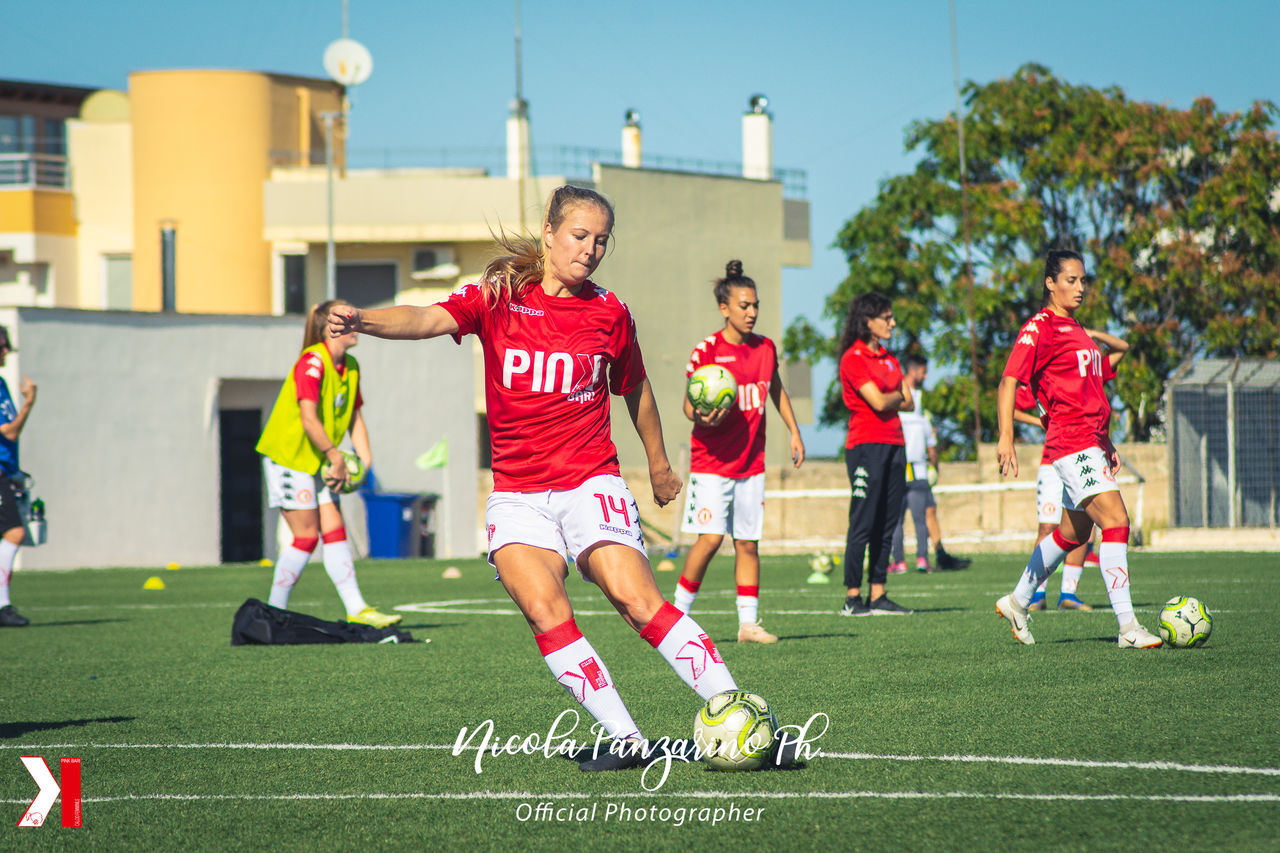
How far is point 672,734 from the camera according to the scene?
17.7 ft

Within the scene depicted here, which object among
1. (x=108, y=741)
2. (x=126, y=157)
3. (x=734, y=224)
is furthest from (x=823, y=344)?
(x=108, y=741)

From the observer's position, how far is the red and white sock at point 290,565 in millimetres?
9633

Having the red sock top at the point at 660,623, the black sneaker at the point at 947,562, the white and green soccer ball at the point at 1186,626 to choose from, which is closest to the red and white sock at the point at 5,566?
the red sock top at the point at 660,623

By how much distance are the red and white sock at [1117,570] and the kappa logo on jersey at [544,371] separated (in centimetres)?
401

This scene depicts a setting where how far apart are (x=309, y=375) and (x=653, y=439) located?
471 centimetres

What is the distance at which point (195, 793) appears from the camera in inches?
182

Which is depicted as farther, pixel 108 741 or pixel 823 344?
pixel 823 344

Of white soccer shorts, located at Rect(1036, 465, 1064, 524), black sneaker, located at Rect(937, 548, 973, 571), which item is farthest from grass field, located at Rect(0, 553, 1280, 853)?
black sneaker, located at Rect(937, 548, 973, 571)

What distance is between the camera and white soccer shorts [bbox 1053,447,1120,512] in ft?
25.6

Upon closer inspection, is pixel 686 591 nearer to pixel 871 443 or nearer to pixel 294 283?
pixel 871 443

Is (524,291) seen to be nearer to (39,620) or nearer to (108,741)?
(108,741)

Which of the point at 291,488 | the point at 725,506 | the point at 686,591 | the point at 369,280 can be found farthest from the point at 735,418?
the point at 369,280

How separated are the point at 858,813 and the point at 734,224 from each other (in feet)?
128

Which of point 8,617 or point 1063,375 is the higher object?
point 1063,375
